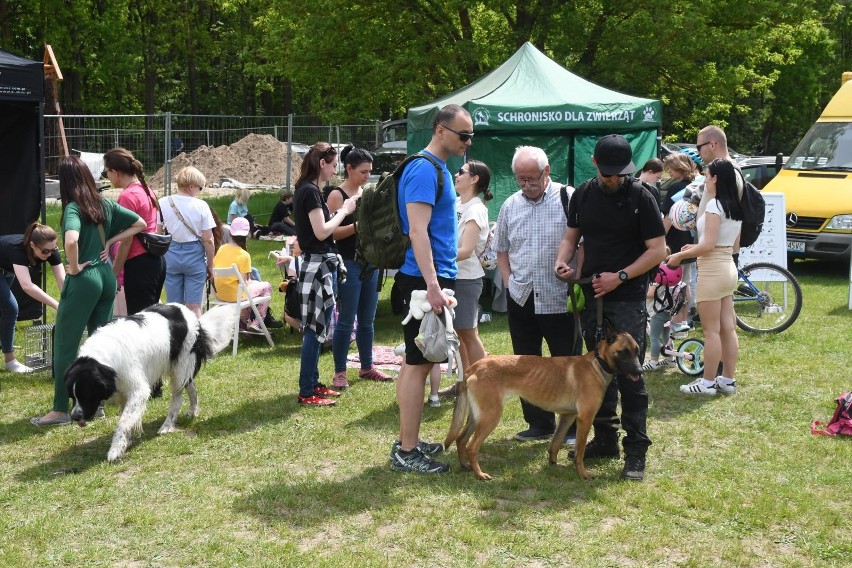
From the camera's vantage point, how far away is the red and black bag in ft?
18.3

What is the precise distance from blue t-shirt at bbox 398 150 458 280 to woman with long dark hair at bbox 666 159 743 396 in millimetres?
2323

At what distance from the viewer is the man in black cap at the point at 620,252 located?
4652mm

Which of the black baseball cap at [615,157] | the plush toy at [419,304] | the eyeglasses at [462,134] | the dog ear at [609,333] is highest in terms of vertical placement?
the eyeglasses at [462,134]

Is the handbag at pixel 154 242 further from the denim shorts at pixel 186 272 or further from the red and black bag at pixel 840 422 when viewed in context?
the red and black bag at pixel 840 422

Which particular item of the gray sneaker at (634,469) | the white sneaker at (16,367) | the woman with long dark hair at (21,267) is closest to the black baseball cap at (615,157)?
the gray sneaker at (634,469)

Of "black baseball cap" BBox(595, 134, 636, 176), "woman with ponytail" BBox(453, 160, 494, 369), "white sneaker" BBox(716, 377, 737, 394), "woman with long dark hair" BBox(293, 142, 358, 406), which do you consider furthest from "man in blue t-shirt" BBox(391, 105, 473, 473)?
"white sneaker" BBox(716, 377, 737, 394)

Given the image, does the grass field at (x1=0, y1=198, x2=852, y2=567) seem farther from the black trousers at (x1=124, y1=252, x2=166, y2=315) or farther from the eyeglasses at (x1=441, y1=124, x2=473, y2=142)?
the eyeglasses at (x1=441, y1=124, x2=473, y2=142)

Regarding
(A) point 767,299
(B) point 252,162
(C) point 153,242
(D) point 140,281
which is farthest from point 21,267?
(B) point 252,162

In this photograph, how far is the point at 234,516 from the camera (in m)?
4.37

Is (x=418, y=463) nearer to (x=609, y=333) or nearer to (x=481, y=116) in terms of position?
(x=609, y=333)

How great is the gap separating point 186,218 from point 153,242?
42.7 inches

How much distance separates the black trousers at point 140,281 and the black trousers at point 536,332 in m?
2.70

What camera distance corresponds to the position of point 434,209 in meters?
4.68

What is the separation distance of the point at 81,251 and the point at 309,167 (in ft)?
5.23
